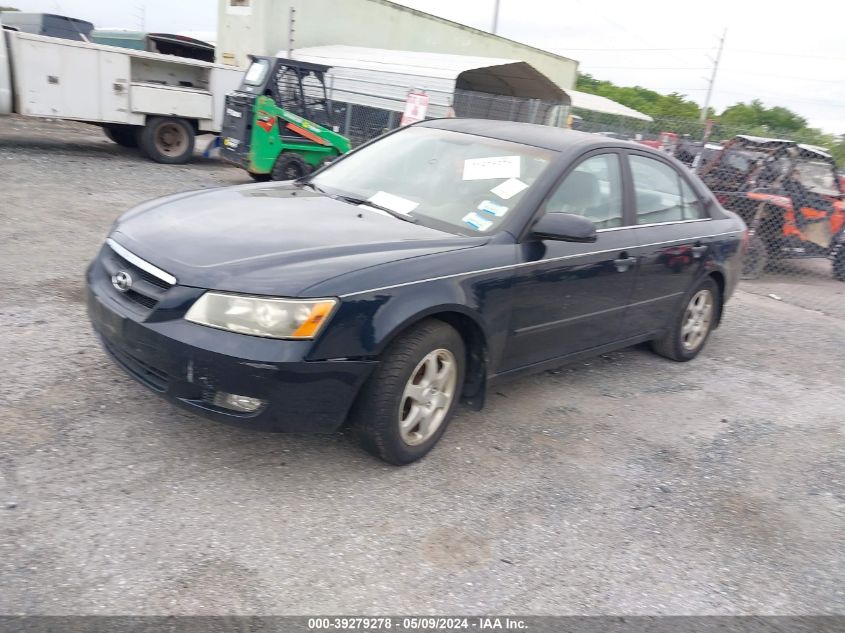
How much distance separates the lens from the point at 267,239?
335 cm

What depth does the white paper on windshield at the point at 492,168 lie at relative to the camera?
405 cm

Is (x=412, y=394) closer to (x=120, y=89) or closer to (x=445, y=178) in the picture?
(x=445, y=178)

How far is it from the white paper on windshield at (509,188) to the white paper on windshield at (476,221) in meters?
0.20

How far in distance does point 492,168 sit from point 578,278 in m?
0.81

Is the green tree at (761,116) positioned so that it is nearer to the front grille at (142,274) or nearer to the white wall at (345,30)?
the white wall at (345,30)

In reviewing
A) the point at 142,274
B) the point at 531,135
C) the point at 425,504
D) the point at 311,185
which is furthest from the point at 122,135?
the point at 425,504

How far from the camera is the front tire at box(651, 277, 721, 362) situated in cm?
538

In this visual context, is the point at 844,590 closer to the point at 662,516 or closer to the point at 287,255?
the point at 662,516

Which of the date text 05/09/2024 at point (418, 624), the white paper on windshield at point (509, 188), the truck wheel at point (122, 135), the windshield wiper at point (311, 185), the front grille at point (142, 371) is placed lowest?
the date text 05/09/2024 at point (418, 624)

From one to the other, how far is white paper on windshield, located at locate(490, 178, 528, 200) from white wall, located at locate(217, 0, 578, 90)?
16.5 meters

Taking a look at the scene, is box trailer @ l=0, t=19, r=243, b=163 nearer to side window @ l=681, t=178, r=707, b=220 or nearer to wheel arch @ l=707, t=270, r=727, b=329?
side window @ l=681, t=178, r=707, b=220

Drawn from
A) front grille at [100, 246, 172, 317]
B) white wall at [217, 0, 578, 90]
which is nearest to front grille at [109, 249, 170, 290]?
front grille at [100, 246, 172, 317]

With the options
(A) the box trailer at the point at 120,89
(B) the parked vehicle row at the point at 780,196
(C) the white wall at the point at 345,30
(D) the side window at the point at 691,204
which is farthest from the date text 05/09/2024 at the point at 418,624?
(C) the white wall at the point at 345,30

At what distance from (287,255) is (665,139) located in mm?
13996
